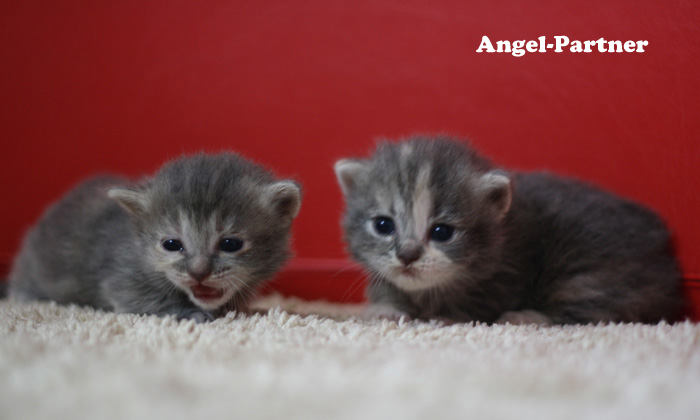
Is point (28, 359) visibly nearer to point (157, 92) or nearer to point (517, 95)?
point (157, 92)

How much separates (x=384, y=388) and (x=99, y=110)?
207 centimetres

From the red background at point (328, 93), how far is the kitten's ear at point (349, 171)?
0.47 meters

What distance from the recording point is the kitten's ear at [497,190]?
1958 millimetres

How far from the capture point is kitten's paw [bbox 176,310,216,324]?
1849mm

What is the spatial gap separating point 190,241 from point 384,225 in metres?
0.62

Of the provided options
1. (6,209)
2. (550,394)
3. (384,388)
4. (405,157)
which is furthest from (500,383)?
(6,209)

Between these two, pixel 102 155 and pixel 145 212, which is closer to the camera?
pixel 145 212

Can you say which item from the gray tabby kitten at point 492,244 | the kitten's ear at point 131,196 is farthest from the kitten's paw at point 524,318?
the kitten's ear at point 131,196

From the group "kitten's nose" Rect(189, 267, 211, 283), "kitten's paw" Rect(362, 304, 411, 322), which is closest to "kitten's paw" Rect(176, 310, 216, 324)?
"kitten's nose" Rect(189, 267, 211, 283)

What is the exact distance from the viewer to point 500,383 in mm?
1059

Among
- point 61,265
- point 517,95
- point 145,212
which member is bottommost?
point 61,265

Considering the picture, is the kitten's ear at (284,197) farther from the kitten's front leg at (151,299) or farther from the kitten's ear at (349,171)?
the kitten's front leg at (151,299)

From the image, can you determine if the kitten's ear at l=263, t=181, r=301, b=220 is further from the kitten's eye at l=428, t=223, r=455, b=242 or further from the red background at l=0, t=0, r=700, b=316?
the red background at l=0, t=0, r=700, b=316

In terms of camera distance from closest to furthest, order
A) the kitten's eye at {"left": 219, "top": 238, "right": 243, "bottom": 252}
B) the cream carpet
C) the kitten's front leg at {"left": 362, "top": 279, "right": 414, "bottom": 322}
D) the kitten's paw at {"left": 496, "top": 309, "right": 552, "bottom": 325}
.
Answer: the cream carpet, the kitten's eye at {"left": 219, "top": 238, "right": 243, "bottom": 252}, the kitten's paw at {"left": 496, "top": 309, "right": 552, "bottom": 325}, the kitten's front leg at {"left": 362, "top": 279, "right": 414, "bottom": 322}
